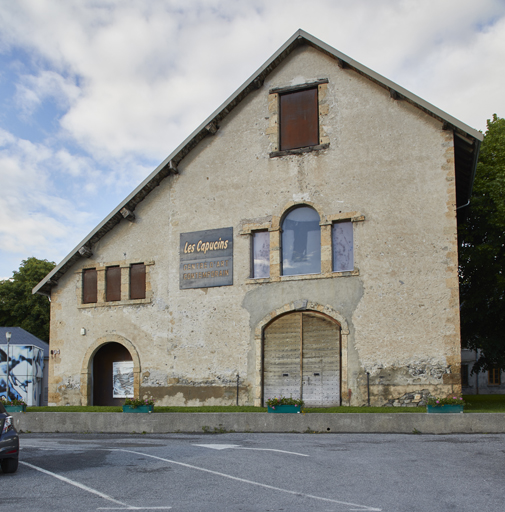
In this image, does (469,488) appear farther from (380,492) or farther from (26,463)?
(26,463)

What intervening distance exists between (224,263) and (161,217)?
3360 millimetres

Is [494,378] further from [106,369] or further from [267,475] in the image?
[267,475]

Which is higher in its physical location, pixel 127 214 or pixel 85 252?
pixel 127 214

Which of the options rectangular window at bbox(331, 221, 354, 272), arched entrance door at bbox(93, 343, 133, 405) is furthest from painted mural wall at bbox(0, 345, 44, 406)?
rectangular window at bbox(331, 221, 354, 272)

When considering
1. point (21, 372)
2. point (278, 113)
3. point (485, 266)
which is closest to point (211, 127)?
point (278, 113)

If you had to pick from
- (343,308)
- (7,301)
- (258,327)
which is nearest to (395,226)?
(343,308)

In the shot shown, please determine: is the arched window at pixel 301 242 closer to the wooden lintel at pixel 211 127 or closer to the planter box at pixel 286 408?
the wooden lintel at pixel 211 127

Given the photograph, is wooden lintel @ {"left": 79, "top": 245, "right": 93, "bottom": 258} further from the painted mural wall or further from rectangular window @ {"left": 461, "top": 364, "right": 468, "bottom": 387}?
rectangular window @ {"left": 461, "top": 364, "right": 468, "bottom": 387}

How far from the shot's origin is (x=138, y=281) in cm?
2439

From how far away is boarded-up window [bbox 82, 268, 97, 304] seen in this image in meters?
25.2

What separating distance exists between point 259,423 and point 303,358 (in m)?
5.62

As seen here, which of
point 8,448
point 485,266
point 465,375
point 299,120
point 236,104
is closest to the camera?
point 8,448

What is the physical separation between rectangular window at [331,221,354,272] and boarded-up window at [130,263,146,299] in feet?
24.9

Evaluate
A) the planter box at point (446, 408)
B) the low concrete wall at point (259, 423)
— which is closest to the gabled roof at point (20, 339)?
the low concrete wall at point (259, 423)
